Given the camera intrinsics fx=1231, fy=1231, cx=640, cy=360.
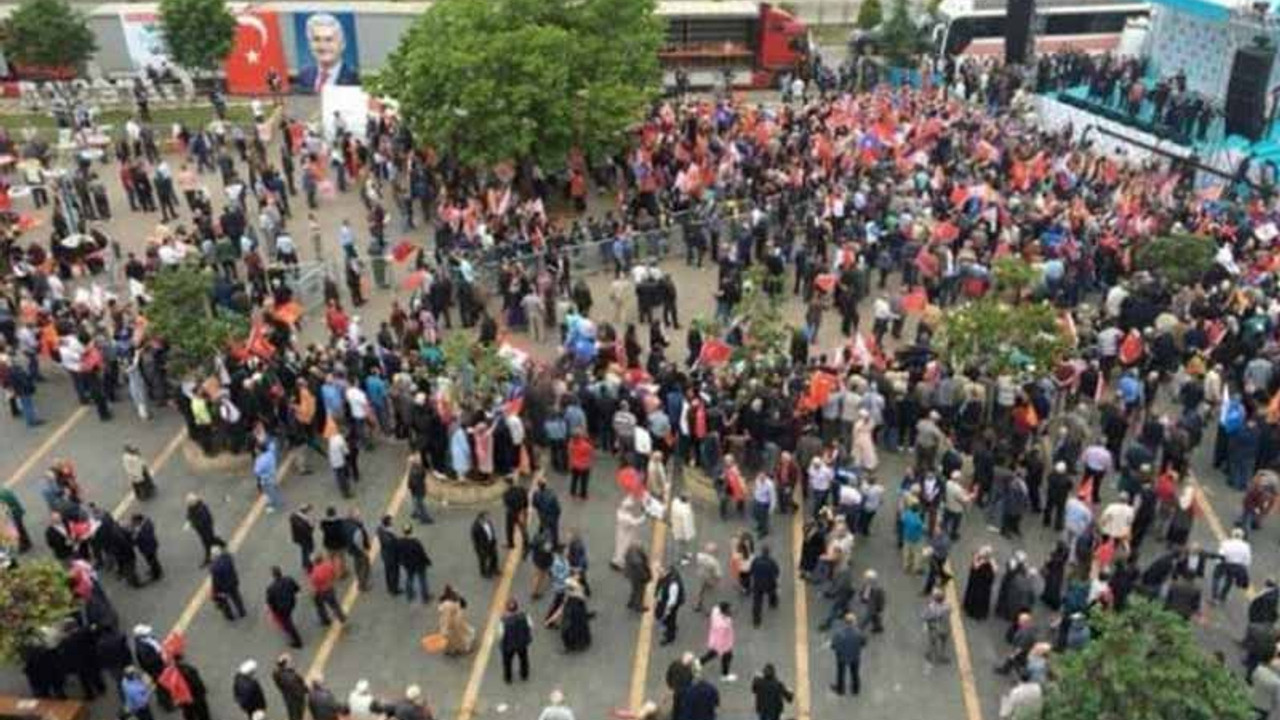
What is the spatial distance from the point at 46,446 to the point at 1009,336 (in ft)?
48.6

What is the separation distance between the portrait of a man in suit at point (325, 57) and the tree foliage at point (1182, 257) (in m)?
26.2

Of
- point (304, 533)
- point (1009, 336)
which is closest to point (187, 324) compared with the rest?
point (304, 533)

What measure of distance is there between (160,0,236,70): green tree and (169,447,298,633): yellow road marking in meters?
21.4

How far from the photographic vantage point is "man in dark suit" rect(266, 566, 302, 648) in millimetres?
14164

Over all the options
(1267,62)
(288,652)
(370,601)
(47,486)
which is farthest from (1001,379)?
(1267,62)

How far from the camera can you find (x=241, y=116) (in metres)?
37.2

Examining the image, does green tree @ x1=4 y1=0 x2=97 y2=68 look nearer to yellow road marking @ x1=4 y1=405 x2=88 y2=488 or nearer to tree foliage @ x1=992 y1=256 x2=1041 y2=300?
yellow road marking @ x1=4 y1=405 x2=88 y2=488

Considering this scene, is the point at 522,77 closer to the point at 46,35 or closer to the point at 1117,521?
the point at 1117,521

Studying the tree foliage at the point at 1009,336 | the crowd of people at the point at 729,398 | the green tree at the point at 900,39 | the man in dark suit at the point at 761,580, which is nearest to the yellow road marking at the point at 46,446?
the crowd of people at the point at 729,398

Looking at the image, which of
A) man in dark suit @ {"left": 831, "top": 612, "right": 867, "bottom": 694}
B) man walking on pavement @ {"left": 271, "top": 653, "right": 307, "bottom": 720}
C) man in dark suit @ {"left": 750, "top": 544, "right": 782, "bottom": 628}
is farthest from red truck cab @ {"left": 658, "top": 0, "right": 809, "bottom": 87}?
man walking on pavement @ {"left": 271, "top": 653, "right": 307, "bottom": 720}

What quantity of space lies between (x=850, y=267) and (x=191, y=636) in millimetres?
12700

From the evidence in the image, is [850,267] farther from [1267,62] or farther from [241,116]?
[241,116]

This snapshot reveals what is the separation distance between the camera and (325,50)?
38500 millimetres

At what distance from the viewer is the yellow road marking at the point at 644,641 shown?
1403 centimetres
